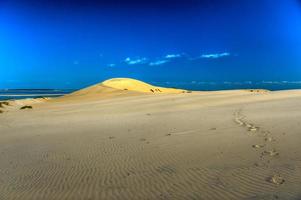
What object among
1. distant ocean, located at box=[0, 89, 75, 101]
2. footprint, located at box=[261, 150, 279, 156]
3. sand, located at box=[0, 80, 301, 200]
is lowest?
sand, located at box=[0, 80, 301, 200]

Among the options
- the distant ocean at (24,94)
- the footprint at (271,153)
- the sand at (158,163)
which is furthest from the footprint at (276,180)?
the distant ocean at (24,94)

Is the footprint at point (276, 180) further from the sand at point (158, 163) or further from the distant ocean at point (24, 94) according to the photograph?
the distant ocean at point (24, 94)

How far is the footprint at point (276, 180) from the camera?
6.05 metres

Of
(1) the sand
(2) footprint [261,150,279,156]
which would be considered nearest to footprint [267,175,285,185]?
(1) the sand

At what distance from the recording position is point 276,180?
616cm

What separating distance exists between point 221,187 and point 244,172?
2.98 ft

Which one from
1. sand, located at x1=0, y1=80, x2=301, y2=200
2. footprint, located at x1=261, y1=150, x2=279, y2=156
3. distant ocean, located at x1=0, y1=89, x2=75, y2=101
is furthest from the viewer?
distant ocean, located at x1=0, y1=89, x2=75, y2=101

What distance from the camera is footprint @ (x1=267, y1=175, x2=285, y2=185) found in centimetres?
605

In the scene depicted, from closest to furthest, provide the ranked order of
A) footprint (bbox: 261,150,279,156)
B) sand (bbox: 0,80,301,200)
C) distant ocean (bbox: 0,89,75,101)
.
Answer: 1. sand (bbox: 0,80,301,200)
2. footprint (bbox: 261,150,279,156)
3. distant ocean (bbox: 0,89,75,101)

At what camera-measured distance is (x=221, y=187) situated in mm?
6012

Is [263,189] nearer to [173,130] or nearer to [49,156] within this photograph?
[49,156]

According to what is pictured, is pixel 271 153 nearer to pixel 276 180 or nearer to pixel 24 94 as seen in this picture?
pixel 276 180

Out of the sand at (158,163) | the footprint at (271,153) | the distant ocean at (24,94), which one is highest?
the distant ocean at (24,94)

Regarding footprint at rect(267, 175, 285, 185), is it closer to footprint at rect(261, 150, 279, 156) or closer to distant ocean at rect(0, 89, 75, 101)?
footprint at rect(261, 150, 279, 156)
